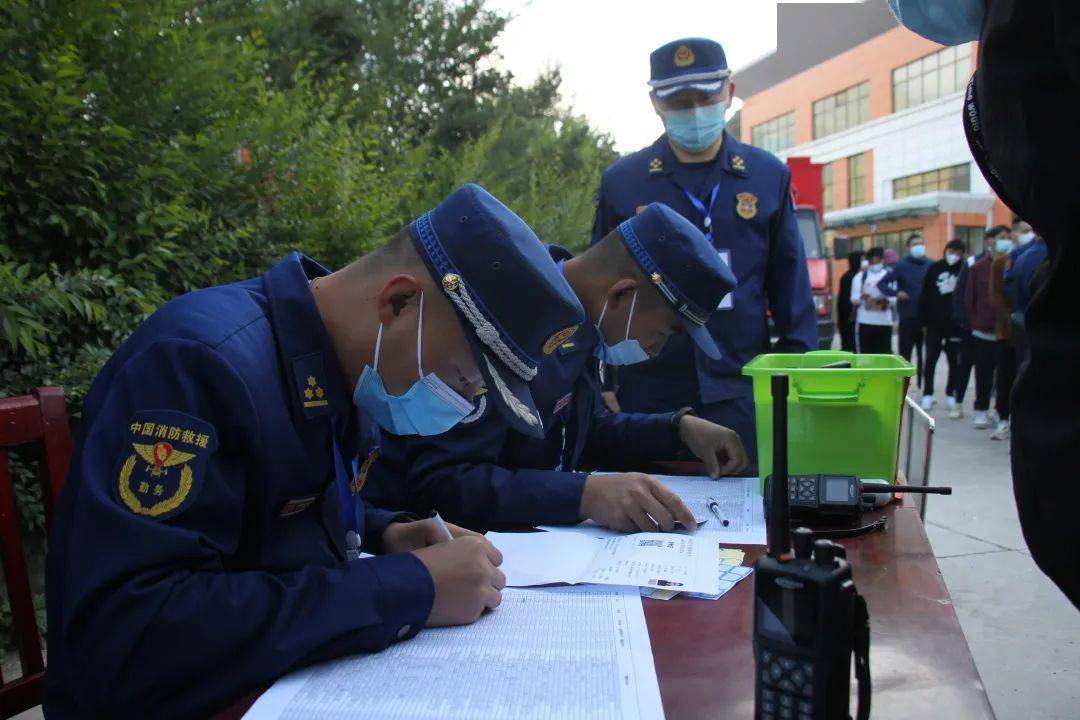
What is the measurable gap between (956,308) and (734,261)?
5.67 metres

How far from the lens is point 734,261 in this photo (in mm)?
2547

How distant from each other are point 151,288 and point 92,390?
177cm

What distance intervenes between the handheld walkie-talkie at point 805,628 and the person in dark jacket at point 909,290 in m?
8.08

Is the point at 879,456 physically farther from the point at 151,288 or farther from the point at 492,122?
the point at 492,122

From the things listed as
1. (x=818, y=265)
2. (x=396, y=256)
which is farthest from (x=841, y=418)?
(x=818, y=265)

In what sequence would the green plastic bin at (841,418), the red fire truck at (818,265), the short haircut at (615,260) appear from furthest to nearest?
the red fire truck at (818,265)
the short haircut at (615,260)
the green plastic bin at (841,418)

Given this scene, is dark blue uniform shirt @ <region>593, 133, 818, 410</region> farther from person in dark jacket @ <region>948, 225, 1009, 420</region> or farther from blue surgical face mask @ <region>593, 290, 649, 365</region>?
person in dark jacket @ <region>948, 225, 1009, 420</region>

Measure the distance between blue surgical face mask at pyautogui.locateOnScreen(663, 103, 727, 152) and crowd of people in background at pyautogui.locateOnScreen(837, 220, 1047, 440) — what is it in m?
3.48

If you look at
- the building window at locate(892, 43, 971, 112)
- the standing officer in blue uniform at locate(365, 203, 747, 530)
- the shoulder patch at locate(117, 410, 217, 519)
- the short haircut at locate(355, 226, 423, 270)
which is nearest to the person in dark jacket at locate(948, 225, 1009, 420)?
the standing officer in blue uniform at locate(365, 203, 747, 530)

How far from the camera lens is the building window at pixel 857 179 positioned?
93.4 ft

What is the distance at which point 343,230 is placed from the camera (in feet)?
12.4

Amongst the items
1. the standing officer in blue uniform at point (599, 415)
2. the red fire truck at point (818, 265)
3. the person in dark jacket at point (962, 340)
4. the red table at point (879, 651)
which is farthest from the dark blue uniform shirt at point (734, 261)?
the red fire truck at point (818, 265)

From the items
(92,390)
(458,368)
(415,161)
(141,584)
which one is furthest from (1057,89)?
(415,161)

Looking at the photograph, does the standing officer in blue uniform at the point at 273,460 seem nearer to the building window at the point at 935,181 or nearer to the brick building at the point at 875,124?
the brick building at the point at 875,124
